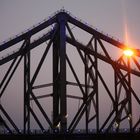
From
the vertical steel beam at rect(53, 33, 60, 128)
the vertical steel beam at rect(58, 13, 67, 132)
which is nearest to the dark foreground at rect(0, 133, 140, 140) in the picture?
the vertical steel beam at rect(58, 13, 67, 132)

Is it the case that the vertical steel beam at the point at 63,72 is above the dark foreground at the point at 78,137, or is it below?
above

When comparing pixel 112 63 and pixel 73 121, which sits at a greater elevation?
pixel 112 63

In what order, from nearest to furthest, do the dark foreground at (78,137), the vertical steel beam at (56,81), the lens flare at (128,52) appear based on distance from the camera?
the dark foreground at (78,137) → the vertical steel beam at (56,81) → the lens flare at (128,52)

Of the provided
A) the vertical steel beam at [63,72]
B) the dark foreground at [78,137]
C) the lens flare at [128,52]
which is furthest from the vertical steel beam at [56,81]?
the lens flare at [128,52]

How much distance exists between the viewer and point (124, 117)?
108m

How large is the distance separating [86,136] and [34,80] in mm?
13562

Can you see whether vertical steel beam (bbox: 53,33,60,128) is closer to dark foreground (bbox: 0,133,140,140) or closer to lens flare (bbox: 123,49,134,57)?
dark foreground (bbox: 0,133,140,140)

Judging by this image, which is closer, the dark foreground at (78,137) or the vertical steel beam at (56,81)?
the dark foreground at (78,137)

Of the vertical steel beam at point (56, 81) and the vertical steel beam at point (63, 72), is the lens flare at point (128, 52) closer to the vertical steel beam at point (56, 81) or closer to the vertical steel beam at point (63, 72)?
the vertical steel beam at point (56, 81)

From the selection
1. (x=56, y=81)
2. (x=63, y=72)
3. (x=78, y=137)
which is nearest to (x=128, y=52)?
(x=63, y=72)

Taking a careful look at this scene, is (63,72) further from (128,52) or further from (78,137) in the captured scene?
(128,52)

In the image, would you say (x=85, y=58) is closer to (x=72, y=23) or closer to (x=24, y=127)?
(x=72, y=23)

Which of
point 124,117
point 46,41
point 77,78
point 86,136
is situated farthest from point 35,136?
point 124,117

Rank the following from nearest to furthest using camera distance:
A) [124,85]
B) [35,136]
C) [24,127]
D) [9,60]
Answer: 1. [35,136]
2. [24,127]
3. [9,60]
4. [124,85]
